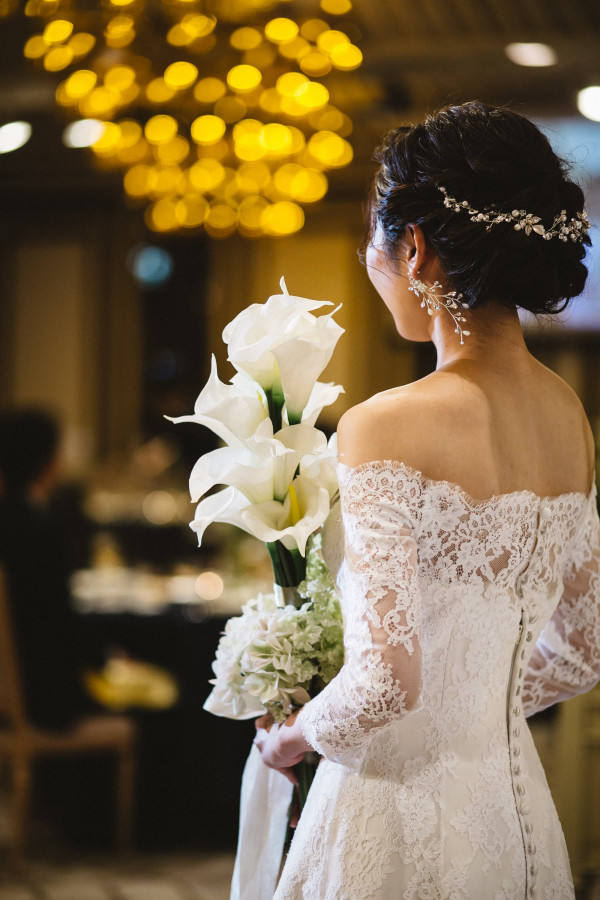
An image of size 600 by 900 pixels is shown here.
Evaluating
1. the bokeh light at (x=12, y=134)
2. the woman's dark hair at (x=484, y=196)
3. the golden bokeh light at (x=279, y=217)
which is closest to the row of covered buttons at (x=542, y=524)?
the woman's dark hair at (x=484, y=196)

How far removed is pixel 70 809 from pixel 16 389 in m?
5.95

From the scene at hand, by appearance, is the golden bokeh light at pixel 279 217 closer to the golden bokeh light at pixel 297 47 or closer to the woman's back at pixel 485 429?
the golden bokeh light at pixel 297 47

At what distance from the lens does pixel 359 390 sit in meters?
8.87

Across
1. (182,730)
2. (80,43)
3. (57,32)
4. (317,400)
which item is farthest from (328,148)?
(317,400)

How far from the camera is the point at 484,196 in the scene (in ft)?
4.32

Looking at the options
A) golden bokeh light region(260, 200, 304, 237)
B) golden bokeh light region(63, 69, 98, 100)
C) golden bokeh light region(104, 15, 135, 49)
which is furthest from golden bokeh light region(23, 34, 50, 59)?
golden bokeh light region(260, 200, 304, 237)

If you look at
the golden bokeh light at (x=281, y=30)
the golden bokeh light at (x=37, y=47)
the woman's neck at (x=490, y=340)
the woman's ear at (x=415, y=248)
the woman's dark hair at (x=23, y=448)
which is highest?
the golden bokeh light at (x=281, y=30)

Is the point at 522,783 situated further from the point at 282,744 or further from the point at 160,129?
the point at 160,129

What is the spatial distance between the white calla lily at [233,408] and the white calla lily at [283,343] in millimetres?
28

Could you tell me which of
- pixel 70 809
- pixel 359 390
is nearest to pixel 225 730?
pixel 70 809

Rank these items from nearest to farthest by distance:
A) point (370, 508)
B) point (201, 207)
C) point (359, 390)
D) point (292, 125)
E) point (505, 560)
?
point (370, 508)
point (505, 560)
point (292, 125)
point (201, 207)
point (359, 390)

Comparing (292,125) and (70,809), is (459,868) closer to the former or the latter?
(70,809)

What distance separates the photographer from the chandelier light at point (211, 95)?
381 cm

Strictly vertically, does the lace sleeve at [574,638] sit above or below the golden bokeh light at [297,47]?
below
